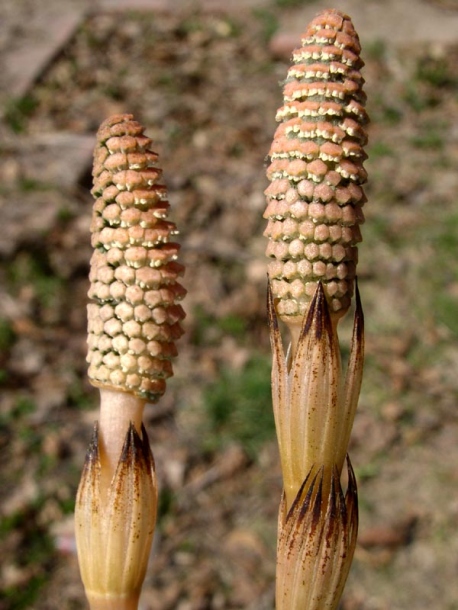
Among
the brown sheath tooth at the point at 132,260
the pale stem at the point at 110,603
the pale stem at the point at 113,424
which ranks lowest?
the pale stem at the point at 110,603

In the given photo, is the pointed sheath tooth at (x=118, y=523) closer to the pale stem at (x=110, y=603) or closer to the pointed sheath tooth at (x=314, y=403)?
the pale stem at (x=110, y=603)

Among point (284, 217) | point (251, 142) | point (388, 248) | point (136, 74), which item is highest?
point (136, 74)

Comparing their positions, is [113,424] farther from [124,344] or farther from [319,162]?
[319,162]

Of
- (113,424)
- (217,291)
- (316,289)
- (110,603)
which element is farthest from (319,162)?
(217,291)

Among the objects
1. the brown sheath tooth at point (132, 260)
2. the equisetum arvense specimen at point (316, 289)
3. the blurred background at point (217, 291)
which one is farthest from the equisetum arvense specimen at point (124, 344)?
the blurred background at point (217, 291)

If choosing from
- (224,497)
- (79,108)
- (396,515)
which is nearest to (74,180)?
(79,108)

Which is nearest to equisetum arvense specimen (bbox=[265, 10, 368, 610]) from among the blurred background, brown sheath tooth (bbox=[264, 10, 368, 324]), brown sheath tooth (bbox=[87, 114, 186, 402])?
brown sheath tooth (bbox=[264, 10, 368, 324])

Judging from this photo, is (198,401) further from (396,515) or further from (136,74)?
(136,74)
